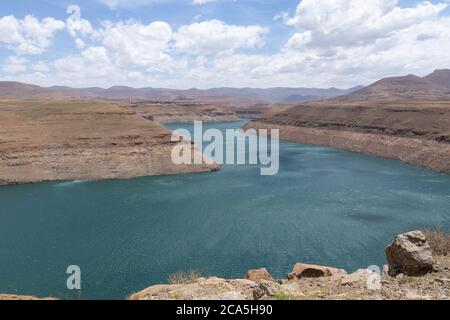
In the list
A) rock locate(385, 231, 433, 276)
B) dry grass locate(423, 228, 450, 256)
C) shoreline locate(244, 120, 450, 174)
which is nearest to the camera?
rock locate(385, 231, 433, 276)

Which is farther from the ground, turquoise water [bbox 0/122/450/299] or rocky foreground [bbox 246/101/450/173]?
rocky foreground [bbox 246/101/450/173]

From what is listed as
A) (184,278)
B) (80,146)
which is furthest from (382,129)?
(184,278)

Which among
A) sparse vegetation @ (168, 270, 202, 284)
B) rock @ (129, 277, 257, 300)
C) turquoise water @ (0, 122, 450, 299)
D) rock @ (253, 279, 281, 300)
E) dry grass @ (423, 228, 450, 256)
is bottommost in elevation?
turquoise water @ (0, 122, 450, 299)

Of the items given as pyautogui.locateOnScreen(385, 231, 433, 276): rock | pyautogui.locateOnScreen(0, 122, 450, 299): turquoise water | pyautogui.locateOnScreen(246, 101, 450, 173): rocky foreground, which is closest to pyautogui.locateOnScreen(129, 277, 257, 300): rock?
pyautogui.locateOnScreen(385, 231, 433, 276): rock

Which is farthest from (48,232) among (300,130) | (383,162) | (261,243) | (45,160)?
(300,130)

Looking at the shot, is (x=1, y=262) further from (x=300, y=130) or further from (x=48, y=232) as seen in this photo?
(x=300, y=130)

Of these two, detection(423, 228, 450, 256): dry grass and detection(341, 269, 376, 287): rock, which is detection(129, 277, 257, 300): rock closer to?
detection(341, 269, 376, 287): rock

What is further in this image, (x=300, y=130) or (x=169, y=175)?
(x=300, y=130)

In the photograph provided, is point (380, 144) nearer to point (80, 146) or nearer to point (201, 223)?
point (201, 223)
